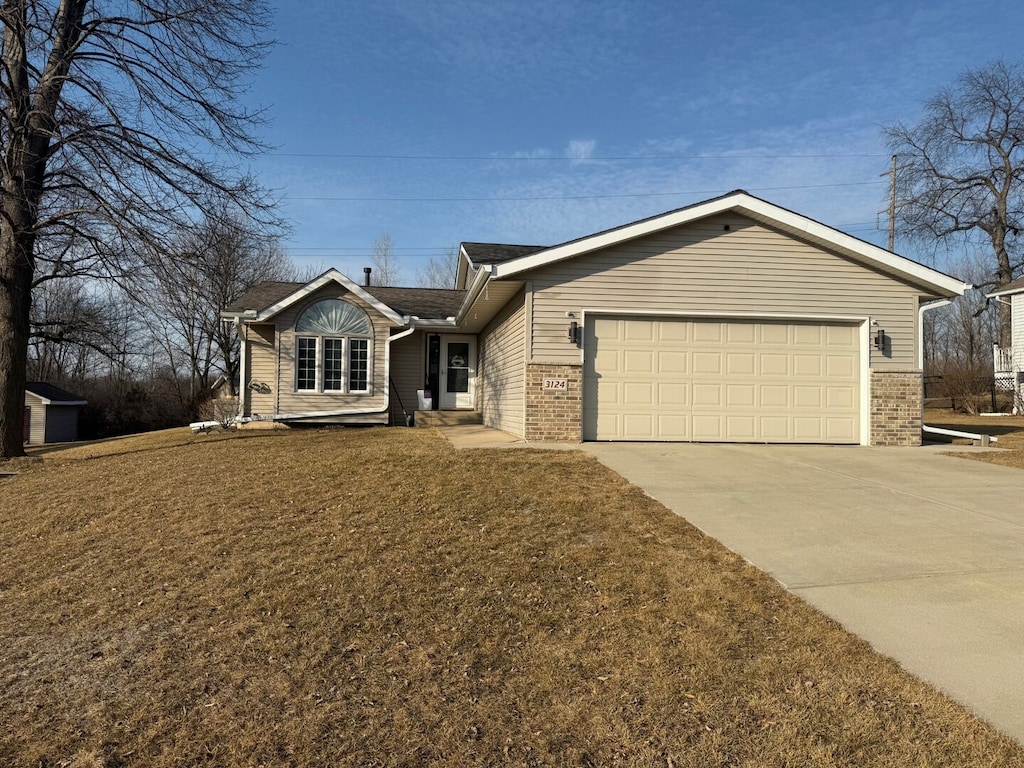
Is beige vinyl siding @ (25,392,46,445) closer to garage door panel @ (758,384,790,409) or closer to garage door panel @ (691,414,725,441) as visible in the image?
garage door panel @ (691,414,725,441)

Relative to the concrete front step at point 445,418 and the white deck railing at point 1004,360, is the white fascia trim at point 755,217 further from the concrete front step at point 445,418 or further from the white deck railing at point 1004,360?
the white deck railing at point 1004,360

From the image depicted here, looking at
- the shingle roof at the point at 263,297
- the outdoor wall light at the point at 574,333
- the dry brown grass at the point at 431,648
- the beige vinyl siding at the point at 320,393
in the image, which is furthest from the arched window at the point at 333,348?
the dry brown grass at the point at 431,648

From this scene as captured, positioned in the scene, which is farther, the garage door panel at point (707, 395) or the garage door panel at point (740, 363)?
the garage door panel at point (740, 363)

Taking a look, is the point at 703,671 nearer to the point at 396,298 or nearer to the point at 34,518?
the point at 34,518

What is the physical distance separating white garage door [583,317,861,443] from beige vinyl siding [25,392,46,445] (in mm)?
22142

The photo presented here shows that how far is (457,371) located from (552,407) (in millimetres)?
7541

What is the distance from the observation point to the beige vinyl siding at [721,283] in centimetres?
1070

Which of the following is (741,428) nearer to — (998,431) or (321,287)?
(998,431)

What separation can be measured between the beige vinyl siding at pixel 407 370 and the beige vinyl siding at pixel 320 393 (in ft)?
2.74

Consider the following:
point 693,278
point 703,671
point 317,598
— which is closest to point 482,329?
point 693,278

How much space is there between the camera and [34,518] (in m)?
6.84

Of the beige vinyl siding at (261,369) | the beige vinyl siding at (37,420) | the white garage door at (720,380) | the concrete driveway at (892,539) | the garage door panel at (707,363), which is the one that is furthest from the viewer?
the beige vinyl siding at (37,420)

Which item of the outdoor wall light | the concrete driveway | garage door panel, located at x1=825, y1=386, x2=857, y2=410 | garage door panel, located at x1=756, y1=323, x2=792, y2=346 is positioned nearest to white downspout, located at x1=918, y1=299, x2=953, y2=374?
garage door panel, located at x1=825, y1=386, x2=857, y2=410

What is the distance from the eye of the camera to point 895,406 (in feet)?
36.6
